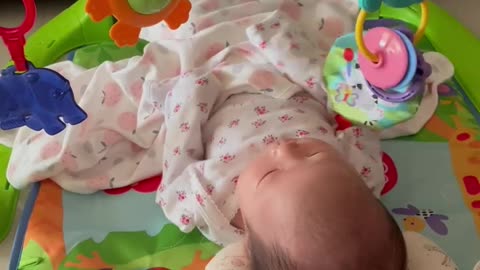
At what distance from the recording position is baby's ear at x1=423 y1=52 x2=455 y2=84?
3.85ft

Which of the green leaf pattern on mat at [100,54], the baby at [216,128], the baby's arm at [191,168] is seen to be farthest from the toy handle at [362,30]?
the green leaf pattern on mat at [100,54]

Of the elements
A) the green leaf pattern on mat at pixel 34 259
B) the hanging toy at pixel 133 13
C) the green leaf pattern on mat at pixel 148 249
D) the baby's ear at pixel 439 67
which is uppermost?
the hanging toy at pixel 133 13

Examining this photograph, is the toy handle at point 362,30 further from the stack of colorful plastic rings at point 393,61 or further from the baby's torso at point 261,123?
the baby's torso at point 261,123

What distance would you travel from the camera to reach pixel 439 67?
1.19 meters

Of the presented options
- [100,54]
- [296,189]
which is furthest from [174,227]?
[100,54]

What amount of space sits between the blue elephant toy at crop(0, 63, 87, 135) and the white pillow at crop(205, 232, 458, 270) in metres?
0.23

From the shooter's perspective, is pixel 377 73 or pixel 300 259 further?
pixel 377 73

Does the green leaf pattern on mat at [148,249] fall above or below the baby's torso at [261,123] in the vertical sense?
below

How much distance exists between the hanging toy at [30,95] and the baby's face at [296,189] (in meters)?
0.22

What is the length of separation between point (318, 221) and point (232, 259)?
0.48ft

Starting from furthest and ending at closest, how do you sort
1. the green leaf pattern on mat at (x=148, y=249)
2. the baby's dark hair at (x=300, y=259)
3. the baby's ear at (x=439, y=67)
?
the baby's ear at (x=439, y=67)
the green leaf pattern on mat at (x=148, y=249)
the baby's dark hair at (x=300, y=259)

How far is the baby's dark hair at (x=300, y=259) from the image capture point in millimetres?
756

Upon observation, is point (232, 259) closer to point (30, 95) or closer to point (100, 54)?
point (30, 95)

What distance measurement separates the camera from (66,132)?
3.53ft
